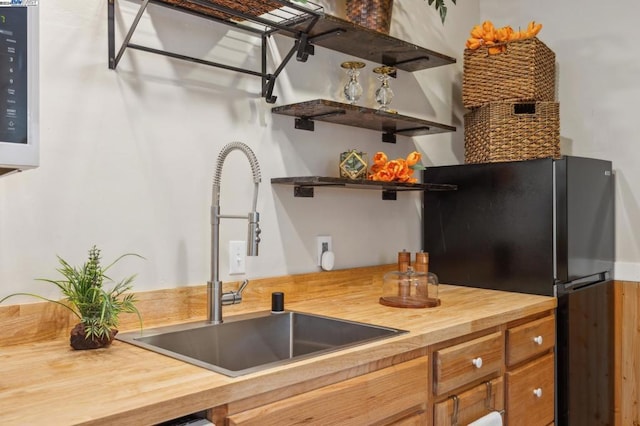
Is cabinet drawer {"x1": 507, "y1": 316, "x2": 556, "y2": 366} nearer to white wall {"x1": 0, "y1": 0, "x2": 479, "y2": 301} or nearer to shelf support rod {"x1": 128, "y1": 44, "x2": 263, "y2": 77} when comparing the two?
white wall {"x1": 0, "y1": 0, "x2": 479, "y2": 301}

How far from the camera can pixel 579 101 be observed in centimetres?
276

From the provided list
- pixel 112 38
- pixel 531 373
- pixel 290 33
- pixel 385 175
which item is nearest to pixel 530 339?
pixel 531 373

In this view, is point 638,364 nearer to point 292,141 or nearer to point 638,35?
point 638,35

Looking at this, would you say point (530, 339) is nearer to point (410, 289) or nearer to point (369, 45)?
point (410, 289)

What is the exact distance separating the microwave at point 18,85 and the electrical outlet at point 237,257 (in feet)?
3.08

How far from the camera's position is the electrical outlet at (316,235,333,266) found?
2146 mm

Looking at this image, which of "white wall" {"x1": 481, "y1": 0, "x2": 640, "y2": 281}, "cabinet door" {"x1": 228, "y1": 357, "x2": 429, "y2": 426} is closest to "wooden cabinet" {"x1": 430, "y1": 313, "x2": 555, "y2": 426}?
"cabinet door" {"x1": 228, "y1": 357, "x2": 429, "y2": 426}

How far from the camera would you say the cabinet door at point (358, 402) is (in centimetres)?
113

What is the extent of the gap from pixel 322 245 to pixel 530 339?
83 cm

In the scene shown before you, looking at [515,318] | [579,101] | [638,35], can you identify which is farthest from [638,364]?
[638,35]

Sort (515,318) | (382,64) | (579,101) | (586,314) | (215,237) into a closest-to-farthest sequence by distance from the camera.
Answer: (215,237) → (515,318) → (586,314) → (382,64) → (579,101)

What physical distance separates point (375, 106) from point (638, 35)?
4.31ft

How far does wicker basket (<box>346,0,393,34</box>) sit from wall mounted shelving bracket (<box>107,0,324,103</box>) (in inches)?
9.9

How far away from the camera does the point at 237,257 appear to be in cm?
184
